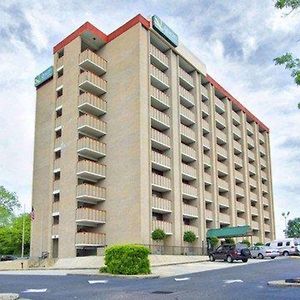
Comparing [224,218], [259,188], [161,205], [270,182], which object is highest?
[270,182]

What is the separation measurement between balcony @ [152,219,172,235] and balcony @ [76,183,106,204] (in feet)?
18.2

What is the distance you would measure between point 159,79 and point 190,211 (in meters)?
14.5

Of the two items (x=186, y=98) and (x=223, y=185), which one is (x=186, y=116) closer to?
(x=186, y=98)

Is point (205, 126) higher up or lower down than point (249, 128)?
lower down

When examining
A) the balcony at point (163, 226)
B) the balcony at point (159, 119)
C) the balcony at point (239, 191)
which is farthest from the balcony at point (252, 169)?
the balcony at point (163, 226)

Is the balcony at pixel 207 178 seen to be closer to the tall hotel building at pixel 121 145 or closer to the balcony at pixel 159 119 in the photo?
the tall hotel building at pixel 121 145

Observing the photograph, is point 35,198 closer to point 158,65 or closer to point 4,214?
point 158,65

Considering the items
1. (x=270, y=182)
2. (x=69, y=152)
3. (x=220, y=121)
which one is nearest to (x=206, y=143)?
(x=220, y=121)

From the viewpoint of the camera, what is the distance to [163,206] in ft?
144

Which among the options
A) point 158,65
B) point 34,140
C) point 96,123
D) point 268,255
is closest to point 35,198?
point 34,140

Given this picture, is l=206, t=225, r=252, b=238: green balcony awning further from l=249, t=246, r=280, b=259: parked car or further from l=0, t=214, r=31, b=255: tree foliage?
l=0, t=214, r=31, b=255: tree foliage

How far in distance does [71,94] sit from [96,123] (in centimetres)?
447

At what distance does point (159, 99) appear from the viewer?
152ft

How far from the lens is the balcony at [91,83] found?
44656 millimetres
